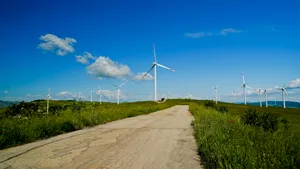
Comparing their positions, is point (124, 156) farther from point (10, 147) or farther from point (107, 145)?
point (10, 147)

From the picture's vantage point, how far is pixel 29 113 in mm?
13766

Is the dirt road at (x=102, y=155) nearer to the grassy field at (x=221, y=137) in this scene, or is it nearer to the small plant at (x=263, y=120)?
the grassy field at (x=221, y=137)

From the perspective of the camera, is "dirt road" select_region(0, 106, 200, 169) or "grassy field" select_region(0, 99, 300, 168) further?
"dirt road" select_region(0, 106, 200, 169)

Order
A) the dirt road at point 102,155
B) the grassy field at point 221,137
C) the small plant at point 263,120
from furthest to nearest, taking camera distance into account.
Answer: the small plant at point 263,120 → the dirt road at point 102,155 → the grassy field at point 221,137

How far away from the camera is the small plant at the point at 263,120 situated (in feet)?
36.2

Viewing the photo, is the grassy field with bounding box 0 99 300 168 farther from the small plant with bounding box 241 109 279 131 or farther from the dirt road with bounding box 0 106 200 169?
the dirt road with bounding box 0 106 200 169

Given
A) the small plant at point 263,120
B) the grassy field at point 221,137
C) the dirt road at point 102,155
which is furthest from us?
the small plant at point 263,120

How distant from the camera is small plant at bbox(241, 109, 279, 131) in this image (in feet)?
36.2

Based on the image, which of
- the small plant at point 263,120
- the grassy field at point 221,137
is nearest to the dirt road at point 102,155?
the grassy field at point 221,137

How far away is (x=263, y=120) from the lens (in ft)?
37.6

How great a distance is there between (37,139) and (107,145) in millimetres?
3224

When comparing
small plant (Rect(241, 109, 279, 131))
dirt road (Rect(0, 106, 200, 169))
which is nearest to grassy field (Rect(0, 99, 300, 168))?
small plant (Rect(241, 109, 279, 131))

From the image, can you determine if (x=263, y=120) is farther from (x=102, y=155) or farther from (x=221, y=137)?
(x=102, y=155)

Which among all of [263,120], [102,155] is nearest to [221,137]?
[102,155]
